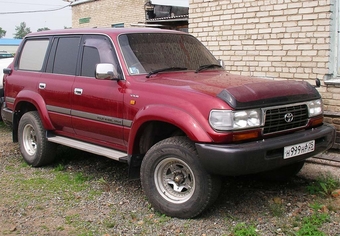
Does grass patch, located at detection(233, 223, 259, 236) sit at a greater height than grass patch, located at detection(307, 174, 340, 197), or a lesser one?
lesser

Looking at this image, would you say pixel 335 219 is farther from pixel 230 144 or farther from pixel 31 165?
pixel 31 165

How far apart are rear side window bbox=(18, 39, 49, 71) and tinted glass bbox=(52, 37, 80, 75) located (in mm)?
363

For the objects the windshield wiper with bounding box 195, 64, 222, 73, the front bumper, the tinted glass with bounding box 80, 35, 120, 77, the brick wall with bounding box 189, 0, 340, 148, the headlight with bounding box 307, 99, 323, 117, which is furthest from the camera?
the brick wall with bounding box 189, 0, 340, 148

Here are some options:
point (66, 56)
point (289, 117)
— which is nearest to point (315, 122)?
point (289, 117)

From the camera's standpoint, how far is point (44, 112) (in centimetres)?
579

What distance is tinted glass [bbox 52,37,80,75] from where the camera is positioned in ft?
18.1

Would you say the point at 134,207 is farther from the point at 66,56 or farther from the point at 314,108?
the point at 66,56

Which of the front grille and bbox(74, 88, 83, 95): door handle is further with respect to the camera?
bbox(74, 88, 83, 95): door handle

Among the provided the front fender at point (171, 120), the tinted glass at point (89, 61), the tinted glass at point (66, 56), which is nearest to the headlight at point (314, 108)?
the front fender at point (171, 120)

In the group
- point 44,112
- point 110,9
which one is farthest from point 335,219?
point 110,9

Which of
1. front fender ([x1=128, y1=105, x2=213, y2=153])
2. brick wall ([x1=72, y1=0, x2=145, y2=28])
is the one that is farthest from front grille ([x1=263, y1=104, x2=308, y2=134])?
brick wall ([x1=72, y1=0, x2=145, y2=28])

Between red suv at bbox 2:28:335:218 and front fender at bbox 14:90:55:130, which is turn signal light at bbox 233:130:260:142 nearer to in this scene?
red suv at bbox 2:28:335:218

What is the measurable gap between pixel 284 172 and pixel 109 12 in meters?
14.0

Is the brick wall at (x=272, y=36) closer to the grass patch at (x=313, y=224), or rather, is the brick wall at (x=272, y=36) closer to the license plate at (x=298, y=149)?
the license plate at (x=298, y=149)
